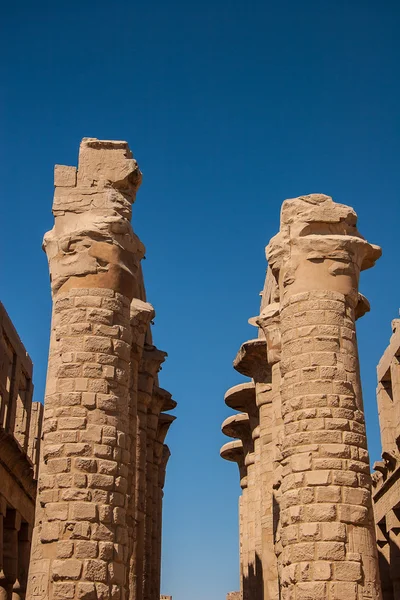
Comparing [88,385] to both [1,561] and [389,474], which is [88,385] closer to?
[1,561]

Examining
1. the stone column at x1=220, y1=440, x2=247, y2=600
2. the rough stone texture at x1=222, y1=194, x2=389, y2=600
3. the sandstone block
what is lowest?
the sandstone block

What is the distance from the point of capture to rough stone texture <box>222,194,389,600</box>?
12172 millimetres

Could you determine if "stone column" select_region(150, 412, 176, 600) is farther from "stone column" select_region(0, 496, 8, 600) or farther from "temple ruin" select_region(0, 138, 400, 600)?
"temple ruin" select_region(0, 138, 400, 600)

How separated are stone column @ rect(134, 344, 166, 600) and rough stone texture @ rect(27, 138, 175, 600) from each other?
14.4 feet

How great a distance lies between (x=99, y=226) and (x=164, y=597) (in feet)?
84.3

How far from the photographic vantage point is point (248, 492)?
24500 mm

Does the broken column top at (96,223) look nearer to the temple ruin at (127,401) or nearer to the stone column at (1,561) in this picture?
the temple ruin at (127,401)

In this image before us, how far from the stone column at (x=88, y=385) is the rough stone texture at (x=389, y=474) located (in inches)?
390

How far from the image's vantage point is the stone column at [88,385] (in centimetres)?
1202

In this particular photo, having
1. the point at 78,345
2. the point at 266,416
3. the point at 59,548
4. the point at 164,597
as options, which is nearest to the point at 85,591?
the point at 59,548

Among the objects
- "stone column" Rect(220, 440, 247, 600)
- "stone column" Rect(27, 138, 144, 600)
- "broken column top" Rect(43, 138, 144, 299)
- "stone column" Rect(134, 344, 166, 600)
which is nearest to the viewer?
"stone column" Rect(27, 138, 144, 600)

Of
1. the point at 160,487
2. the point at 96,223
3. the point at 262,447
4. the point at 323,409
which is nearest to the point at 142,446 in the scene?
the point at 262,447

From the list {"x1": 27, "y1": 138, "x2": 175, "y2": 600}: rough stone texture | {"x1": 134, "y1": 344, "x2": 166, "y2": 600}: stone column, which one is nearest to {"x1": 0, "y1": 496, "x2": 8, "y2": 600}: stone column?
{"x1": 134, "y1": 344, "x2": 166, "y2": 600}: stone column

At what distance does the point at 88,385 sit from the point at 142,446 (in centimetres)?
Result: 789
